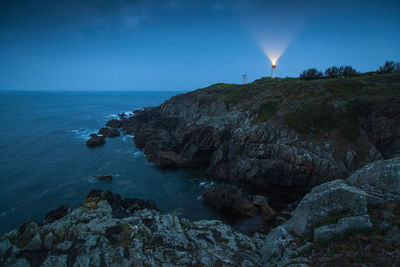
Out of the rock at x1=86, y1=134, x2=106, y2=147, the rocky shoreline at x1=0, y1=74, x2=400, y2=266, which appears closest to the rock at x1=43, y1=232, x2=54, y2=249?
the rocky shoreline at x1=0, y1=74, x2=400, y2=266

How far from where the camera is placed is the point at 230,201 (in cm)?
2577

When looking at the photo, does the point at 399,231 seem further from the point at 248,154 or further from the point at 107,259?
the point at 248,154

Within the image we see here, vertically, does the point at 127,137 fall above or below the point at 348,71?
below

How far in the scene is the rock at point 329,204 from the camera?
37.0ft

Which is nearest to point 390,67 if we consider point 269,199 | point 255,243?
point 269,199

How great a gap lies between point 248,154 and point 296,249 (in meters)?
21.5

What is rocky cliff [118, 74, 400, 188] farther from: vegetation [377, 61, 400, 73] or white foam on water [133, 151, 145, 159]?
vegetation [377, 61, 400, 73]

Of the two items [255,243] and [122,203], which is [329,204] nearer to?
[255,243]

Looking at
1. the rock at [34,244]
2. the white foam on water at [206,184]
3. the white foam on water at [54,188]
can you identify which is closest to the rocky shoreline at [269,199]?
the rock at [34,244]

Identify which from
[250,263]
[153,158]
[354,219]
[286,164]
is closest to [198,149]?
[153,158]

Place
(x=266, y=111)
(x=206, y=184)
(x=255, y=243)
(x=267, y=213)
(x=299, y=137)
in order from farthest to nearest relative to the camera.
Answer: (x=266, y=111) → (x=206, y=184) → (x=299, y=137) → (x=267, y=213) → (x=255, y=243)

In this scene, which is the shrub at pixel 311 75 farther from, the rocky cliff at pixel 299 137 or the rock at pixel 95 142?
the rock at pixel 95 142

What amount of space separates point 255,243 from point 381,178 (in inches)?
409

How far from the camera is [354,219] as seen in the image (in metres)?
10.5
